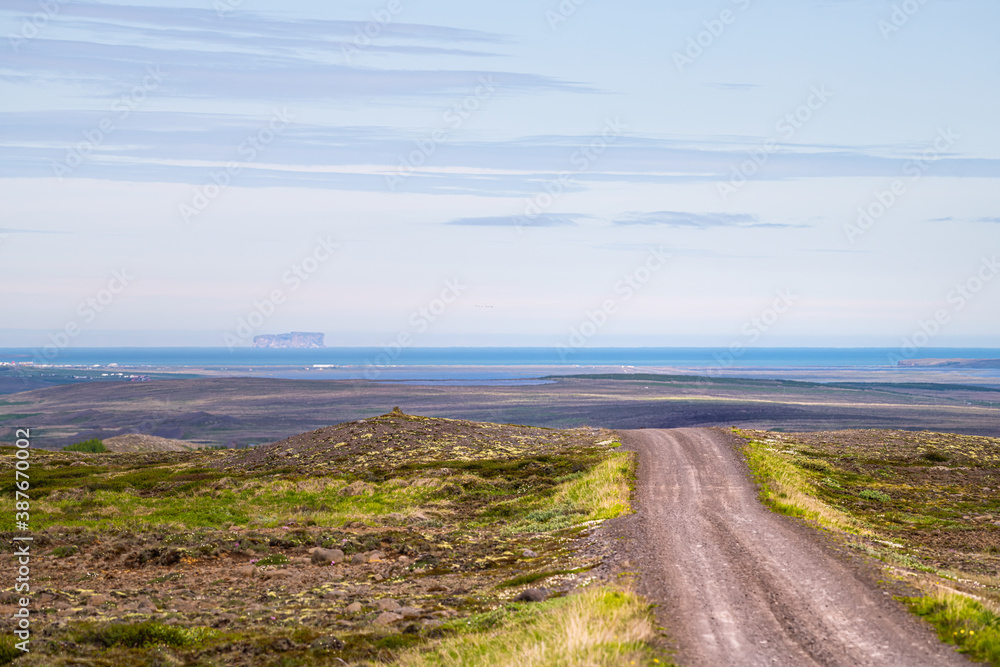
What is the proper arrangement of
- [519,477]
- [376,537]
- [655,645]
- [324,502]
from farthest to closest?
[519,477] < [324,502] < [376,537] < [655,645]

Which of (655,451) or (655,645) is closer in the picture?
(655,645)

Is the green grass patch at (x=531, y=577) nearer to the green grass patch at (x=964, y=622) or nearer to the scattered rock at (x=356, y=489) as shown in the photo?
the green grass patch at (x=964, y=622)

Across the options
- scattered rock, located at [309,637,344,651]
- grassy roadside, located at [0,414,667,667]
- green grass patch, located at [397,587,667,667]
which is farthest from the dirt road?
scattered rock, located at [309,637,344,651]

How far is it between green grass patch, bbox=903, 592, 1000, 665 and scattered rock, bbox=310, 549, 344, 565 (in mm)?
18999

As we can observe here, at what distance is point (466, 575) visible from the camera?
24.5 m

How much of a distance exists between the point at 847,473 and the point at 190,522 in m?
39.6

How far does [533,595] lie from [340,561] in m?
10.9

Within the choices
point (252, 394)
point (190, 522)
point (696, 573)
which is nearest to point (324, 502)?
point (190, 522)

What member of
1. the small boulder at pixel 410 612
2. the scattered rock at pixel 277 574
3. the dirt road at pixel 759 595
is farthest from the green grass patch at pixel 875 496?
the scattered rock at pixel 277 574

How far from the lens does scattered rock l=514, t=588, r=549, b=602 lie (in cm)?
1900

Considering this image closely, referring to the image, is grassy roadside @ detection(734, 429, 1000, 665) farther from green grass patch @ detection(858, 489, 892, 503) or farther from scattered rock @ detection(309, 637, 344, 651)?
scattered rock @ detection(309, 637, 344, 651)

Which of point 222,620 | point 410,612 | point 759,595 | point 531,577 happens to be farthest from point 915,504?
point 222,620

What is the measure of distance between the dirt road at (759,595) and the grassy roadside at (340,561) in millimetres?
1321

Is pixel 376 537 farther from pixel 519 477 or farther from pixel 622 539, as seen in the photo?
pixel 519 477
